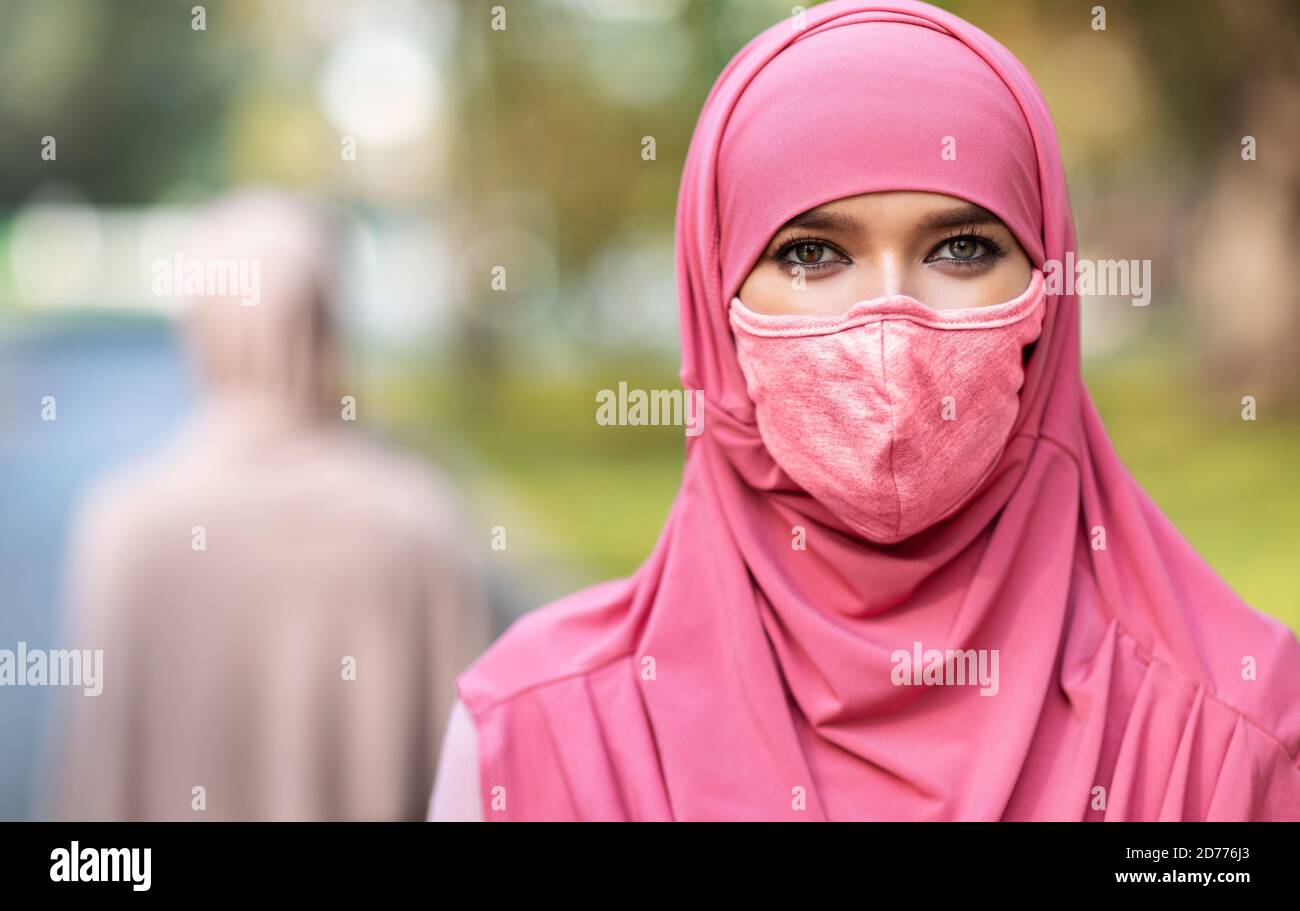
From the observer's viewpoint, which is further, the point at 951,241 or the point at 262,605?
the point at 262,605

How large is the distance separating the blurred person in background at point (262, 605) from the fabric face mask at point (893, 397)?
5.12 feet

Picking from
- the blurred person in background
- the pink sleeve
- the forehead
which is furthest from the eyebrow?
the blurred person in background

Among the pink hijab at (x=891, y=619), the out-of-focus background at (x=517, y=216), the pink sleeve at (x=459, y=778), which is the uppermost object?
the out-of-focus background at (x=517, y=216)

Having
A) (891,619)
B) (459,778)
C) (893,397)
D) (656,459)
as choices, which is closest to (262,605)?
(459,778)

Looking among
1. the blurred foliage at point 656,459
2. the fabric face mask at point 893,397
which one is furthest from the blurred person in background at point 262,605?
the blurred foliage at point 656,459

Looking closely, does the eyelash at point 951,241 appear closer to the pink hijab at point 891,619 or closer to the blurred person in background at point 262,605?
the pink hijab at point 891,619

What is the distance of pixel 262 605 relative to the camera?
277 centimetres

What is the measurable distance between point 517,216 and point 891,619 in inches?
154

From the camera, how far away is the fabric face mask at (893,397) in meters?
1.38

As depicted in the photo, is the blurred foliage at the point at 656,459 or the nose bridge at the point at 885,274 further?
the blurred foliage at the point at 656,459

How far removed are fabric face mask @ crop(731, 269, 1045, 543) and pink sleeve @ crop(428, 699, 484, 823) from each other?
543mm

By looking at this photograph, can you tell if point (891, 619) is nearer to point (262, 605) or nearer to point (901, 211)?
point (901, 211)

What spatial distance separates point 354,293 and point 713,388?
82.8 inches
